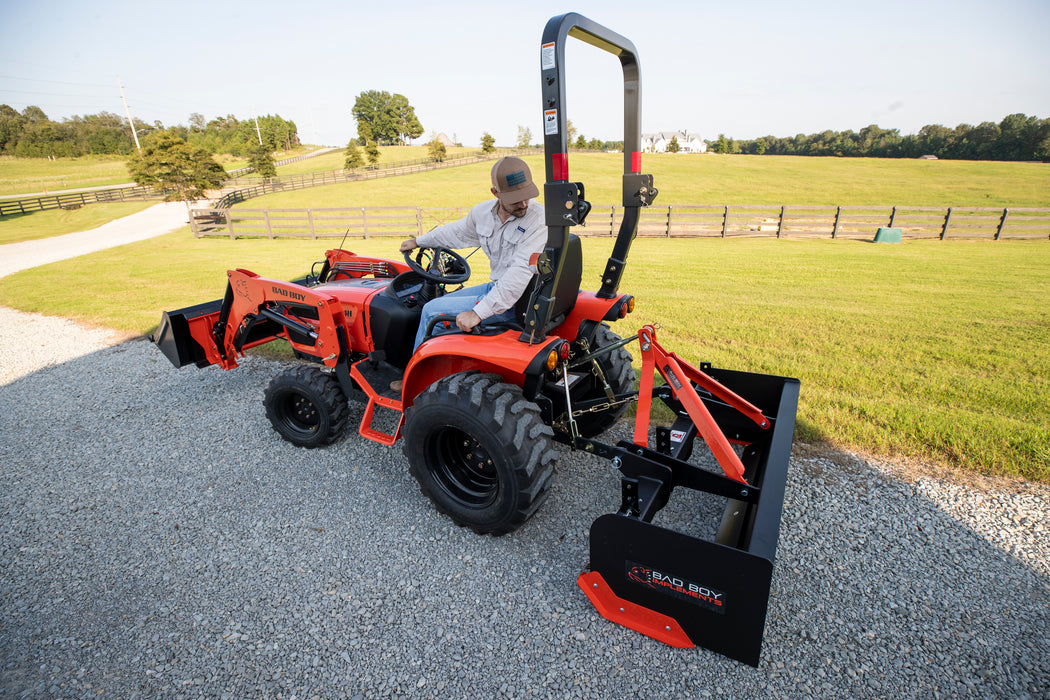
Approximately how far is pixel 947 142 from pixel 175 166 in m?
79.9

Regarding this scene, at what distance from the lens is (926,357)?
5.34 metres

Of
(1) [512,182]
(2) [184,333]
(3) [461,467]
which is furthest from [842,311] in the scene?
(2) [184,333]

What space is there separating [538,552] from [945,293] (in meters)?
8.79

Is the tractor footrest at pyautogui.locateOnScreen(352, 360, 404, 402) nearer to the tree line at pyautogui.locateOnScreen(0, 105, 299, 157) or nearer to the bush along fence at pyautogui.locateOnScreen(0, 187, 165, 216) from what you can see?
the bush along fence at pyautogui.locateOnScreen(0, 187, 165, 216)

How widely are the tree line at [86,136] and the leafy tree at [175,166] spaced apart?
67.3ft

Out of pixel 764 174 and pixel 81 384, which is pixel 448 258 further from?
pixel 764 174

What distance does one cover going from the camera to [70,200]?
110 feet

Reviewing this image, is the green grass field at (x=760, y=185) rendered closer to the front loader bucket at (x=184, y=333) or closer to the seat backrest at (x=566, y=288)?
the front loader bucket at (x=184, y=333)

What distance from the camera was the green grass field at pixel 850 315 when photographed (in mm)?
3914

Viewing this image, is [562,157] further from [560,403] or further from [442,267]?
[442,267]

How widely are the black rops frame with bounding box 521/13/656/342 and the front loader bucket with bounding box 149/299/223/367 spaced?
3.16 m

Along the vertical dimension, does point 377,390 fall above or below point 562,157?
below

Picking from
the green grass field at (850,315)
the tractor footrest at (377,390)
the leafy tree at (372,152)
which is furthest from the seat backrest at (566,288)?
the leafy tree at (372,152)

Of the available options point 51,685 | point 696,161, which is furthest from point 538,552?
point 696,161
